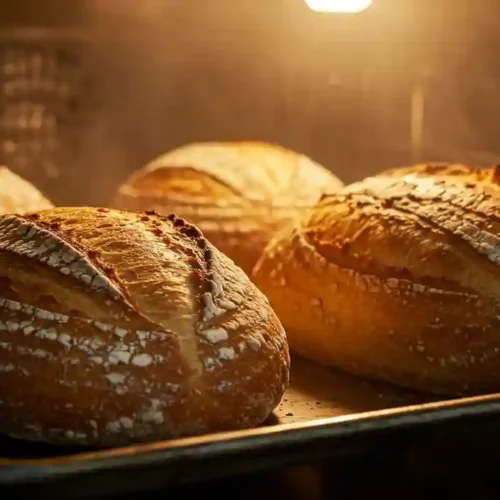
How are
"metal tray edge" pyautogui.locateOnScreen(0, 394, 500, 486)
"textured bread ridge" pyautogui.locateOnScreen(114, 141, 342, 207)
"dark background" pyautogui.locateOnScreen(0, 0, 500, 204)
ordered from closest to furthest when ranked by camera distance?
"metal tray edge" pyautogui.locateOnScreen(0, 394, 500, 486)
"textured bread ridge" pyautogui.locateOnScreen(114, 141, 342, 207)
"dark background" pyautogui.locateOnScreen(0, 0, 500, 204)

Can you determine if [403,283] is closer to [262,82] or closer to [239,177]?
[239,177]

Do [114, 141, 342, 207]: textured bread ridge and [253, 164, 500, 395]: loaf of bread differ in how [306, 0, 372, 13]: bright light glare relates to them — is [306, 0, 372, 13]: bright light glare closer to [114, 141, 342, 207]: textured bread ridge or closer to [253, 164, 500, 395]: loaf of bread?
[114, 141, 342, 207]: textured bread ridge

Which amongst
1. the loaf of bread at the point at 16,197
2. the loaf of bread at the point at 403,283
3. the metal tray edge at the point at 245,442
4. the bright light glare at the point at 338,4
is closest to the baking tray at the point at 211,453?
the metal tray edge at the point at 245,442

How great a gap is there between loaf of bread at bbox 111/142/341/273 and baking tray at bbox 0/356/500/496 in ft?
2.24

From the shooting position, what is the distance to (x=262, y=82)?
207 centimetres

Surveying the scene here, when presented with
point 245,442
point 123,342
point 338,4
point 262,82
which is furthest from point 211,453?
point 262,82

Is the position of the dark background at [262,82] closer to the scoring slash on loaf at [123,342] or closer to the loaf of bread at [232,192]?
Answer: the loaf of bread at [232,192]

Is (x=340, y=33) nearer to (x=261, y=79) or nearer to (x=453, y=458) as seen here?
(x=261, y=79)

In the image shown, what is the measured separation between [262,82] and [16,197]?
749 millimetres

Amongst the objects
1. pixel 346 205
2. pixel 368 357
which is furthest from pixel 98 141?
pixel 368 357

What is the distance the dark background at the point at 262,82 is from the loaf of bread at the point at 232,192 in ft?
0.98

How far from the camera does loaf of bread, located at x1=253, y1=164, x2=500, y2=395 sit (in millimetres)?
1178

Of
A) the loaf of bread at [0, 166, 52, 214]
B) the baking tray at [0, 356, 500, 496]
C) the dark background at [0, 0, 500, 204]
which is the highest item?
the dark background at [0, 0, 500, 204]

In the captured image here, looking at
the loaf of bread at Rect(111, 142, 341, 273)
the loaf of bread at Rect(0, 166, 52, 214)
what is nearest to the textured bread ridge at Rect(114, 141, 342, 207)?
the loaf of bread at Rect(111, 142, 341, 273)
